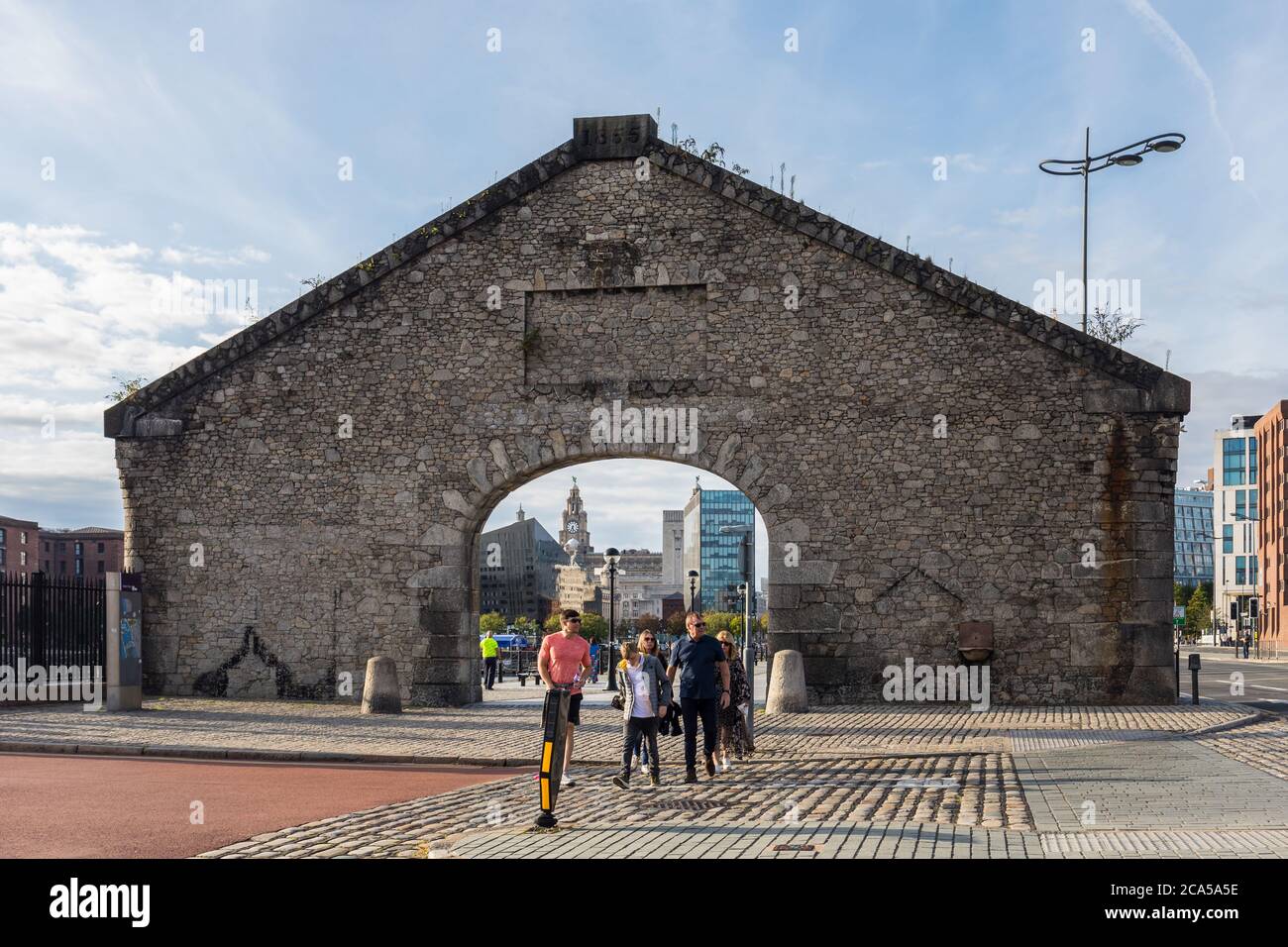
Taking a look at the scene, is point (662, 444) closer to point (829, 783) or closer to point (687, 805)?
point (829, 783)

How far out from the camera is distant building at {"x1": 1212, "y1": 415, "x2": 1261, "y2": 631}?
400ft

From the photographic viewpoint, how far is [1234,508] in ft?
413

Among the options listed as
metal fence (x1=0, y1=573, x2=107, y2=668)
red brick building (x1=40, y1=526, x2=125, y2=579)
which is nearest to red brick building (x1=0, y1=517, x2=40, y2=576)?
red brick building (x1=40, y1=526, x2=125, y2=579)

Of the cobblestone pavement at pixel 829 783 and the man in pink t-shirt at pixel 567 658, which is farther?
the man in pink t-shirt at pixel 567 658

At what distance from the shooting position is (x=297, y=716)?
19.1 m

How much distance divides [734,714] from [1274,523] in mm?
89204

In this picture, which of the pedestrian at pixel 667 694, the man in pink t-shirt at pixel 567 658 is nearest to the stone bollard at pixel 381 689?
the pedestrian at pixel 667 694

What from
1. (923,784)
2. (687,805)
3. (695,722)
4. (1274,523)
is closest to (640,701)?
(695,722)

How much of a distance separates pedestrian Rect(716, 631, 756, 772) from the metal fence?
37.9 feet

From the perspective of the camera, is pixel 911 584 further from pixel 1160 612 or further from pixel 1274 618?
pixel 1274 618

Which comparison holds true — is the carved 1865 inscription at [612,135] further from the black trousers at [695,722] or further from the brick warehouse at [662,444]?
the black trousers at [695,722]

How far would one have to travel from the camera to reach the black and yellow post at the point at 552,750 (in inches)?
356

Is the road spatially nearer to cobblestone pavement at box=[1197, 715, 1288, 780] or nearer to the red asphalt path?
cobblestone pavement at box=[1197, 715, 1288, 780]

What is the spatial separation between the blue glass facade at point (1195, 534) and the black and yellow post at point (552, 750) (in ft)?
584
